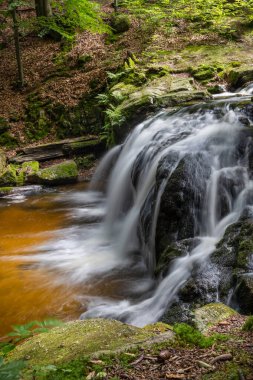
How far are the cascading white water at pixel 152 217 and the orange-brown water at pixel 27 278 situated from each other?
0.93ft

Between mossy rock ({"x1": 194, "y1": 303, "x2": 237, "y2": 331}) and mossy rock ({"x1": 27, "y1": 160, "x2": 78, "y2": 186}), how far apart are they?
27.0 ft

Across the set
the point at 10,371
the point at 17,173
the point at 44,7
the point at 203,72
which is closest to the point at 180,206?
the point at 10,371

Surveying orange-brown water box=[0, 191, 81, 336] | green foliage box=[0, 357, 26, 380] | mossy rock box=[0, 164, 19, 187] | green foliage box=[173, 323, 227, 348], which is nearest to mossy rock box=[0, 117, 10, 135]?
mossy rock box=[0, 164, 19, 187]

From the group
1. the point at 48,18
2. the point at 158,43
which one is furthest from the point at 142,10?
the point at 48,18

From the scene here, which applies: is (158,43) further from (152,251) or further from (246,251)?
(246,251)

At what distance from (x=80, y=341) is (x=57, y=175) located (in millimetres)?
8719

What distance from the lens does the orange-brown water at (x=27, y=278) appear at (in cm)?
487

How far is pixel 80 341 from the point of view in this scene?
2514 millimetres

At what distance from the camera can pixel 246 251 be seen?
4.26 meters

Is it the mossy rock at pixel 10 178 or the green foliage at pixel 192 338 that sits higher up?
the green foliage at pixel 192 338

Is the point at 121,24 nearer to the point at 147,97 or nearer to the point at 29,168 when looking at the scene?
the point at 147,97

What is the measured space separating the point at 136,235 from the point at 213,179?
76.2 inches

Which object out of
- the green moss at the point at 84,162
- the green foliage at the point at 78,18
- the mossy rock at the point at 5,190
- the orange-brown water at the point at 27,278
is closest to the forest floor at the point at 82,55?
the green foliage at the point at 78,18

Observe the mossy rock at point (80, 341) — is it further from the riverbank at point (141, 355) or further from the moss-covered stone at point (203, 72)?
the moss-covered stone at point (203, 72)
